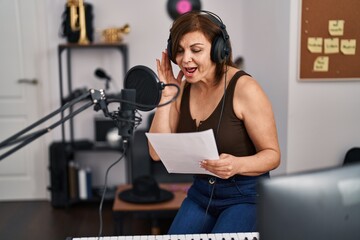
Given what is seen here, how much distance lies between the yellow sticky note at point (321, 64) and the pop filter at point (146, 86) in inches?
72.9

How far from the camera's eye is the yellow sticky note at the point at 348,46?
2.51m

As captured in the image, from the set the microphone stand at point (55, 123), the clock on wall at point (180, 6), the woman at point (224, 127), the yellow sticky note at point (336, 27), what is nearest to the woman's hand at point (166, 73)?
the woman at point (224, 127)

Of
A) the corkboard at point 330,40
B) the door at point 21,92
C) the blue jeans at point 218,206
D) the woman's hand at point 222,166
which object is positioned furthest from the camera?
the door at point 21,92

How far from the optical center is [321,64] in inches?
101

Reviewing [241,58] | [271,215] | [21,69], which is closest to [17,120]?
[21,69]

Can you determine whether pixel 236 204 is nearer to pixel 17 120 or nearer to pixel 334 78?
pixel 334 78

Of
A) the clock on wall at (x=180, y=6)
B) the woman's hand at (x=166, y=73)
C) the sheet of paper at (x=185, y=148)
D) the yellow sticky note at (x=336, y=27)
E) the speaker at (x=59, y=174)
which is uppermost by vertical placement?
the clock on wall at (x=180, y=6)

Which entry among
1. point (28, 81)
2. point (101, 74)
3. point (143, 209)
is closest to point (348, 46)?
point (143, 209)

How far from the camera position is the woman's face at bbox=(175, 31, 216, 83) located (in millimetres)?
1390

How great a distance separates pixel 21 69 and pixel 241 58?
6.63 feet

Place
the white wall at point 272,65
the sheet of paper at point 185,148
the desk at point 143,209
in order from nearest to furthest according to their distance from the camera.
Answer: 1. the sheet of paper at point 185,148
2. the desk at point 143,209
3. the white wall at point 272,65

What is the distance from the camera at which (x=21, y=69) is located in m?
3.69

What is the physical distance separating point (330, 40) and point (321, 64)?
0.16 metres

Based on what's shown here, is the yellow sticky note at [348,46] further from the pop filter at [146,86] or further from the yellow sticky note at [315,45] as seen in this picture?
the pop filter at [146,86]
